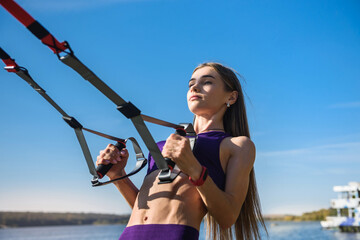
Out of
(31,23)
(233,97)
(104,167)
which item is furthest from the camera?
(233,97)

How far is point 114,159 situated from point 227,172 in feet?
2.92

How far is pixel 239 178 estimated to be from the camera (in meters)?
2.70

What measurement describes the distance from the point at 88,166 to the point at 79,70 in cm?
114

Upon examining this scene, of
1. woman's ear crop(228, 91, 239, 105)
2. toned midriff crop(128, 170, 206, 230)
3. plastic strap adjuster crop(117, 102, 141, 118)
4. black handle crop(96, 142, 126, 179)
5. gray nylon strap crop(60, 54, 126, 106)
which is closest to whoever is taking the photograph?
gray nylon strap crop(60, 54, 126, 106)

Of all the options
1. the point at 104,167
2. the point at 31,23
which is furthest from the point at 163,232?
the point at 31,23

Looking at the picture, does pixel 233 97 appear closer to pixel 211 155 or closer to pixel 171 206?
pixel 211 155

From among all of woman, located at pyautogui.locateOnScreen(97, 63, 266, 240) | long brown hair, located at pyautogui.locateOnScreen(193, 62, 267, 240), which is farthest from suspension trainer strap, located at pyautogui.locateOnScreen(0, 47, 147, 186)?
long brown hair, located at pyautogui.locateOnScreen(193, 62, 267, 240)

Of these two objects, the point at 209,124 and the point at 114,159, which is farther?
the point at 209,124

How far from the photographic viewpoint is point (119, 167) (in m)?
3.10

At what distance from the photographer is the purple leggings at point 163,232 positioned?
2450 millimetres

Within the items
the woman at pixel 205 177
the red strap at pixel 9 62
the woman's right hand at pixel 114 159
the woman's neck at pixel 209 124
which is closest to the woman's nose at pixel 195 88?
the woman at pixel 205 177

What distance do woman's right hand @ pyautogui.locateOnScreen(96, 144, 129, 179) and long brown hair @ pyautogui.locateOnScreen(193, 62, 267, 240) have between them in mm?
940

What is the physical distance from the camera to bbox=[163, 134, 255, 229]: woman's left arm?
224 centimetres

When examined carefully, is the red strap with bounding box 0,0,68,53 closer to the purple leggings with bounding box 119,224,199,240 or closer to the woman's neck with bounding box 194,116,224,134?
the purple leggings with bounding box 119,224,199,240
